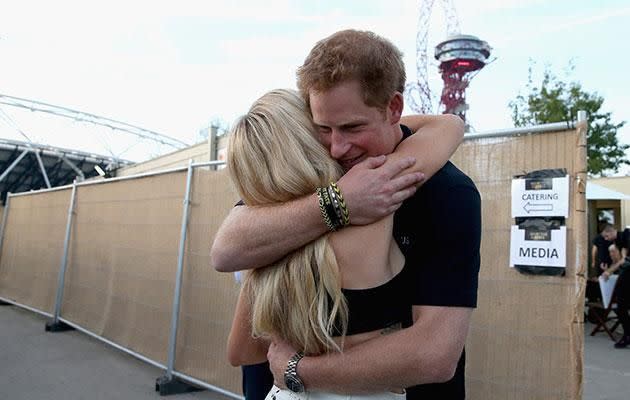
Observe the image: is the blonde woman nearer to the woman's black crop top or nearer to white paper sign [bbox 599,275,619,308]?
the woman's black crop top

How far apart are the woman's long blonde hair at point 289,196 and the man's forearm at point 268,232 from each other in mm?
30

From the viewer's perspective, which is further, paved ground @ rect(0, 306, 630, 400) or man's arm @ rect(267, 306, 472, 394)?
paved ground @ rect(0, 306, 630, 400)

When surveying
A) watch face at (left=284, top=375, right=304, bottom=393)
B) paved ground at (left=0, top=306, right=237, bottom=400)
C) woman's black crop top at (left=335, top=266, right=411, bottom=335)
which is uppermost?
woman's black crop top at (left=335, top=266, right=411, bottom=335)

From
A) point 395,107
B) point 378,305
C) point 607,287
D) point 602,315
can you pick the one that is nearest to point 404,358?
point 378,305

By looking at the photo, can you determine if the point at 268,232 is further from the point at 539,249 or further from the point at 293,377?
the point at 539,249

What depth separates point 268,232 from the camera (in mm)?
1301

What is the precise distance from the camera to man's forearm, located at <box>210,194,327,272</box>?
1270 millimetres

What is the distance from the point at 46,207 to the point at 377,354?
961 centimetres

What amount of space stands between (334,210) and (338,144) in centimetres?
19

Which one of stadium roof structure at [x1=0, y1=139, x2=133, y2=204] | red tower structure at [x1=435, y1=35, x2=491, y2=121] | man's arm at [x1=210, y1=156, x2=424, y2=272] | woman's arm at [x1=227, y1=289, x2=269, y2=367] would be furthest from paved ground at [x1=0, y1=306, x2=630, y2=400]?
red tower structure at [x1=435, y1=35, x2=491, y2=121]

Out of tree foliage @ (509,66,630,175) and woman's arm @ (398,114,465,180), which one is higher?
tree foliage @ (509,66,630,175)

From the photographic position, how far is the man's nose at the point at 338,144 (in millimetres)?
1307

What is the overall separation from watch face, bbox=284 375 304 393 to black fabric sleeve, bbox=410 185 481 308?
14.4 inches

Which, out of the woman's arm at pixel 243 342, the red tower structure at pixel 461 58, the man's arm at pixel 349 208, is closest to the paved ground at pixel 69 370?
the woman's arm at pixel 243 342
